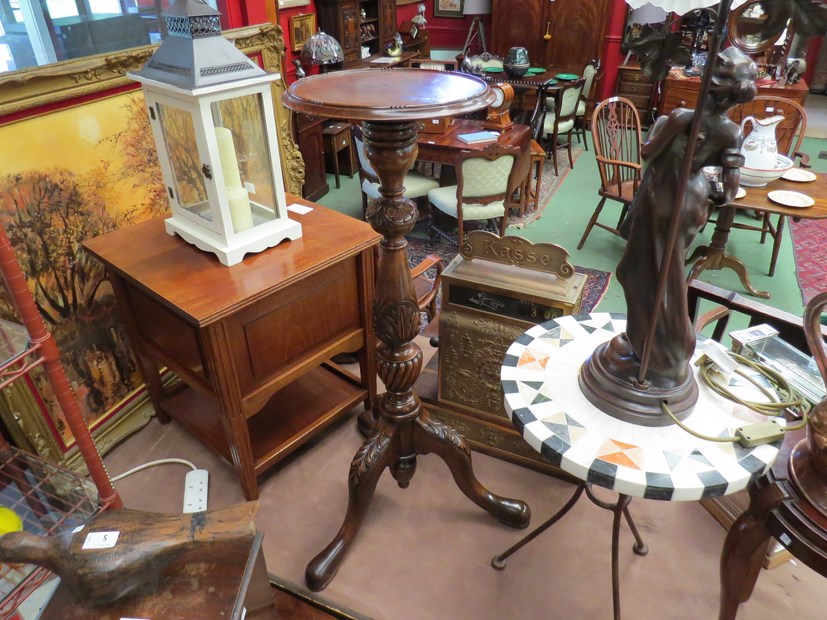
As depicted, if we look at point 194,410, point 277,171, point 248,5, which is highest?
point 248,5

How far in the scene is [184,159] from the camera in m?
1.66

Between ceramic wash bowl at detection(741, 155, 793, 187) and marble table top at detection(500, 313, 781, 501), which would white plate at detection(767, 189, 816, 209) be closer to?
ceramic wash bowl at detection(741, 155, 793, 187)

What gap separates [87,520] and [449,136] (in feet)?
10.3

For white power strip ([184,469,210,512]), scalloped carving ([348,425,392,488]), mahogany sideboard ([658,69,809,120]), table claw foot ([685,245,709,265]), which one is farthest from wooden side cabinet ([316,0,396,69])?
scalloped carving ([348,425,392,488])

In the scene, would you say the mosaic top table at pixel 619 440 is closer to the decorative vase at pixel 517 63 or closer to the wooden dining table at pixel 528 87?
the wooden dining table at pixel 528 87

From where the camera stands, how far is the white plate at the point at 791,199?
276cm

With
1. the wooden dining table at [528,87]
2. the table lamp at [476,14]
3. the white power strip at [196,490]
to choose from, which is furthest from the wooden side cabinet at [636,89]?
the white power strip at [196,490]

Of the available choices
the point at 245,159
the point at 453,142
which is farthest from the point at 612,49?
the point at 245,159

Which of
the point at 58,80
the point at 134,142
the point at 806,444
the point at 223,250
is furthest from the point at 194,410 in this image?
the point at 806,444

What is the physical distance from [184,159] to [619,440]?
1408 mm

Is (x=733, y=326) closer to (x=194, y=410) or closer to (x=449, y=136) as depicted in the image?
(x=449, y=136)

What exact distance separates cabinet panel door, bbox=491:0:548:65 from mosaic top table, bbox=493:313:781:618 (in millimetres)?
6145

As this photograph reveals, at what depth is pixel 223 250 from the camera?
1611 mm

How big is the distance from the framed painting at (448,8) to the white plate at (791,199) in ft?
Result: 18.2
